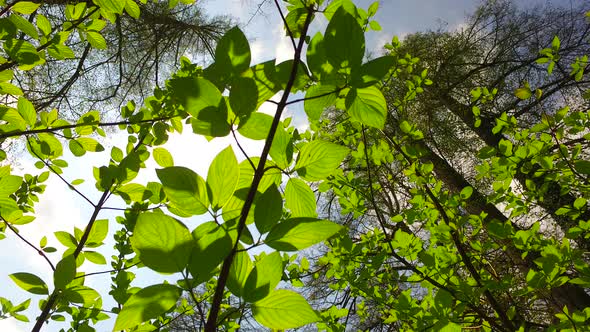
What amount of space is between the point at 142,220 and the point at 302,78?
256mm

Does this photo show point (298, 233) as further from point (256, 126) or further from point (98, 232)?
point (98, 232)

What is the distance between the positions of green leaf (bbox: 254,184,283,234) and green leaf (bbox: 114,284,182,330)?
0.10 meters

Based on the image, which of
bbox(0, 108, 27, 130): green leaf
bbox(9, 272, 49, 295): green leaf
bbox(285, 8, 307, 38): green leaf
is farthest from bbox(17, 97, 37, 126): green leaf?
bbox(285, 8, 307, 38): green leaf

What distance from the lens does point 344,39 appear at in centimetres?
34

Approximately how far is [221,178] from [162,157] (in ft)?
2.63

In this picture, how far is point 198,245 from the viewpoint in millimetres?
306

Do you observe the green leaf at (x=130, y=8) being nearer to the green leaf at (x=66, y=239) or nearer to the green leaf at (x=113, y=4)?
the green leaf at (x=113, y=4)

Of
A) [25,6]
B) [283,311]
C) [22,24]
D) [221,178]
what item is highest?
[25,6]

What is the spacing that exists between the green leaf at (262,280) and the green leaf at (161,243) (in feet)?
0.22

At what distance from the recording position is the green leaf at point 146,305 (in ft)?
1.01

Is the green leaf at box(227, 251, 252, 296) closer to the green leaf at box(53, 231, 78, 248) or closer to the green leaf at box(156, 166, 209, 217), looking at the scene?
the green leaf at box(156, 166, 209, 217)

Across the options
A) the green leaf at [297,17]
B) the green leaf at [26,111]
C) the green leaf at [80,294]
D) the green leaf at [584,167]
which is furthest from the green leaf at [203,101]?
the green leaf at [584,167]

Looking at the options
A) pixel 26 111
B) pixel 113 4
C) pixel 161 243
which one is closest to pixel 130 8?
pixel 113 4

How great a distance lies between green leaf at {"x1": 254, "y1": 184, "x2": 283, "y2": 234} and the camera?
32cm
